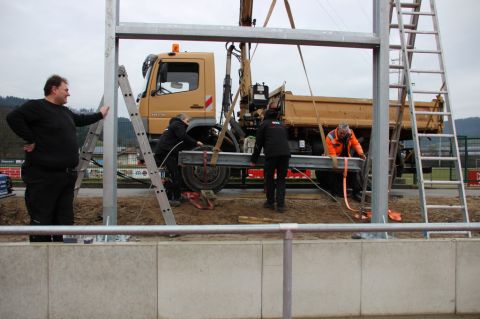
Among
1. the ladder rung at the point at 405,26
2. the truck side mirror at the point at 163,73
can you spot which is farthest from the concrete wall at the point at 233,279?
the truck side mirror at the point at 163,73

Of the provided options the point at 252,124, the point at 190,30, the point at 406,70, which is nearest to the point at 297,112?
the point at 252,124

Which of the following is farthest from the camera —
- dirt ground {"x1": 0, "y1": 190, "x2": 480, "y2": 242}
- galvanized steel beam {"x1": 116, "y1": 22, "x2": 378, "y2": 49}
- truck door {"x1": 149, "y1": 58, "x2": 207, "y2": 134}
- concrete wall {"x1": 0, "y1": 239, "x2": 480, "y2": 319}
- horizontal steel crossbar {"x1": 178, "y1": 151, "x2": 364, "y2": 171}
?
truck door {"x1": 149, "y1": 58, "x2": 207, "y2": 134}

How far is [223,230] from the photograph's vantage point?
9.36 feet

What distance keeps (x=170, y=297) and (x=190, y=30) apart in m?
3.07

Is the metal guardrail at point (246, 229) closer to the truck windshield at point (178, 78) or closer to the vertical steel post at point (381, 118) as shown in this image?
the vertical steel post at point (381, 118)

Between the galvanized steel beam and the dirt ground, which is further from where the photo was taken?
the dirt ground

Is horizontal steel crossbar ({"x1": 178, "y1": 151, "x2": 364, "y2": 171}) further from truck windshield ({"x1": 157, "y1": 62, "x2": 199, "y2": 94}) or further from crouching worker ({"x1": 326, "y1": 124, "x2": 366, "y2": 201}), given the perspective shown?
truck windshield ({"x1": 157, "y1": 62, "x2": 199, "y2": 94})

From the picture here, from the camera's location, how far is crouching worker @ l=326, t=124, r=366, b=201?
8.56 metres

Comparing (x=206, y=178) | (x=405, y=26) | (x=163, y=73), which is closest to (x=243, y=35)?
(x=405, y=26)

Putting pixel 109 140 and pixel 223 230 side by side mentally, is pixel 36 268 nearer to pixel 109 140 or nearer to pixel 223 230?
pixel 223 230

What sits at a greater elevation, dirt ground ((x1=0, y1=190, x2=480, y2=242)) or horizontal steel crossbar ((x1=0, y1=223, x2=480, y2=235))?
horizontal steel crossbar ((x1=0, y1=223, x2=480, y2=235))

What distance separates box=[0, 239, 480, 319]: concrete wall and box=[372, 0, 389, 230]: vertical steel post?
1526mm

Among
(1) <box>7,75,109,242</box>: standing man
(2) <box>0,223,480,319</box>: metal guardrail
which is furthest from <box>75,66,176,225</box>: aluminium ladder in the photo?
(2) <box>0,223,480,319</box>: metal guardrail

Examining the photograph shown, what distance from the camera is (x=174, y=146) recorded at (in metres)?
7.96
